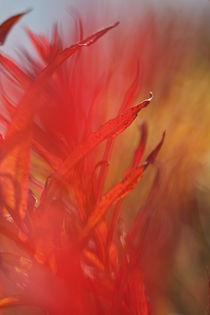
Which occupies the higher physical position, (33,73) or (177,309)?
(33,73)

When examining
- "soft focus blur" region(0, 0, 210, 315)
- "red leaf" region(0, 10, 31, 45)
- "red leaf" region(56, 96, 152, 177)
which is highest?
"red leaf" region(0, 10, 31, 45)

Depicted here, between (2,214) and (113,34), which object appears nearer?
(2,214)

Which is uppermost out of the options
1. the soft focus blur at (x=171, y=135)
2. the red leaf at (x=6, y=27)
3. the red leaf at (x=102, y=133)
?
the red leaf at (x=6, y=27)

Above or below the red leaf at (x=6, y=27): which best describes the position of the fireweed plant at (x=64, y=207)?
below

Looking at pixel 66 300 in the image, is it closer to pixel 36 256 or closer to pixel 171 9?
pixel 36 256

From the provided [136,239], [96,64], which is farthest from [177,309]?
[96,64]
